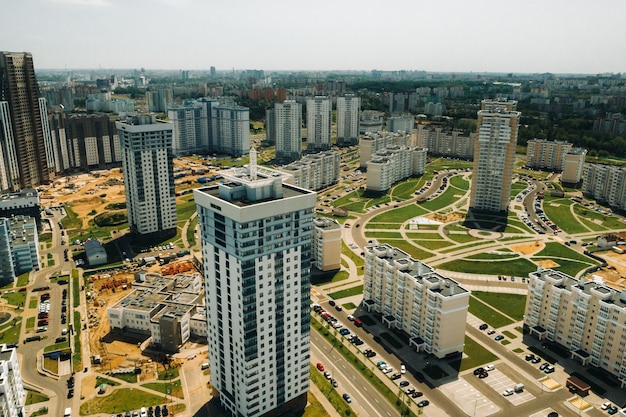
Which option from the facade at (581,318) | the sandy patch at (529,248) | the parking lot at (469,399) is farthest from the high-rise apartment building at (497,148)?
the parking lot at (469,399)

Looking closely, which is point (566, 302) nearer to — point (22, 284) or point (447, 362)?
point (447, 362)

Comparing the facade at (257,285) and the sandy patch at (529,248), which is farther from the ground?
the facade at (257,285)

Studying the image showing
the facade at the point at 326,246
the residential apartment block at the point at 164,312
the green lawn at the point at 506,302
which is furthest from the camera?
the facade at the point at 326,246

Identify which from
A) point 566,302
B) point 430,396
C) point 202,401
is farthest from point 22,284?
point 566,302

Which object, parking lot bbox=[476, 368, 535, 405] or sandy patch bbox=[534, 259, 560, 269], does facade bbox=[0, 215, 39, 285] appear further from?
sandy patch bbox=[534, 259, 560, 269]

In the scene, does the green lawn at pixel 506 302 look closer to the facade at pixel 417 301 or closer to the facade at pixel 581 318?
the facade at pixel 581 318

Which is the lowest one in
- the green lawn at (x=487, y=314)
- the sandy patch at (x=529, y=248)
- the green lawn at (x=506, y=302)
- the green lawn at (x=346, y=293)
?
the green lawn at (x=487, y=314)
